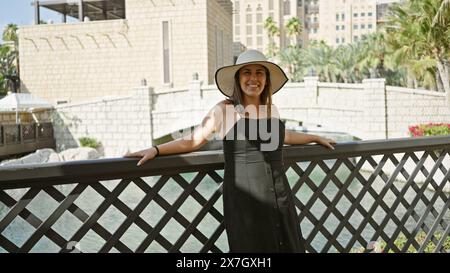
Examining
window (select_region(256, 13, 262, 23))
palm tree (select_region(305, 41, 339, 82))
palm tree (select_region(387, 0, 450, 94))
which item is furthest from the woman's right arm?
window (select_region(256, 13, 262, 23))

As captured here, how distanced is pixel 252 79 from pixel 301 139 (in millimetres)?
442

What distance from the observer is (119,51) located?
29.1 meters

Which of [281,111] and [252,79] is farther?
[281,111]

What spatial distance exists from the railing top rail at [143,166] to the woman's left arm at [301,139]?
3 centimetres

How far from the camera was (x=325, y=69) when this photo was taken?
37844mm

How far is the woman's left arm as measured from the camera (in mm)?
2313

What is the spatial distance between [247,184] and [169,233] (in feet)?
29.5

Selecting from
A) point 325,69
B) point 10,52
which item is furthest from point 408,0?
point 10,52

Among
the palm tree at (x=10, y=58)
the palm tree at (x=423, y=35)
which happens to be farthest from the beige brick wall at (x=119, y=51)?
the palm tree at (x=423, y=35)

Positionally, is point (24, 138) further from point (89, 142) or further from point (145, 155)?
point (145, 155)

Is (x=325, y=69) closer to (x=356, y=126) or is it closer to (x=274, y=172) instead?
(x=356, y=126)

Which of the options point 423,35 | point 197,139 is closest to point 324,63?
point 423,35

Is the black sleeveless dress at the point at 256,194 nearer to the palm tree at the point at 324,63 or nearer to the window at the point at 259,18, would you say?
the palm tree at the point at 324,63

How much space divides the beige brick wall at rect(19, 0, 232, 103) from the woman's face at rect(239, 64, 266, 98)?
25754mm
